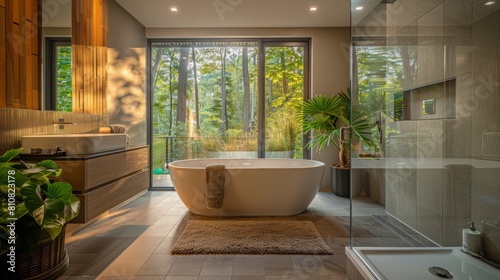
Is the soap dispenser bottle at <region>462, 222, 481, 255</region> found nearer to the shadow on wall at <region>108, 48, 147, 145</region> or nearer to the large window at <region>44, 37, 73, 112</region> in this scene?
the large window at <region>44, 37, 73, 112</region>

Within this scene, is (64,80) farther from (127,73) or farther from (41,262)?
(41,262)

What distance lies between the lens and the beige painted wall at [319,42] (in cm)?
438

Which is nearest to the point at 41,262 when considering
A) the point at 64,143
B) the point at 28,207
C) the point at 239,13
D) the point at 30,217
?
the point at 30,217

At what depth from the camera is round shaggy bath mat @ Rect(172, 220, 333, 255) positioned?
2.31 meters

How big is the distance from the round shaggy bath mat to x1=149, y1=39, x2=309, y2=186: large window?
5.70 ft

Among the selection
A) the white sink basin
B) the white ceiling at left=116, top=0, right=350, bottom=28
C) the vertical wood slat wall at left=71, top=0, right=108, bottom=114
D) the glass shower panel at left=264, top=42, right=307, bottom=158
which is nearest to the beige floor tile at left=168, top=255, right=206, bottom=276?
the white sink basin

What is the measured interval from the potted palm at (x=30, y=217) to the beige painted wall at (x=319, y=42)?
3199mm

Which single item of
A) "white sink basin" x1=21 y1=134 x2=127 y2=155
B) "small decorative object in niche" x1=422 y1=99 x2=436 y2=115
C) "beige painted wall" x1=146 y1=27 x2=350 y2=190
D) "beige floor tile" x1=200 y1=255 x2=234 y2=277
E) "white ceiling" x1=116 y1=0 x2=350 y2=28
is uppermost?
"white ceiling" x1=116 y1=0 x2=350 y2=28

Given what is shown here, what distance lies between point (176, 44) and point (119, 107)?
149 centimetres

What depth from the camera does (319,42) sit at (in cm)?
440

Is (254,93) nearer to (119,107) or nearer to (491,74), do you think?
(119,107)

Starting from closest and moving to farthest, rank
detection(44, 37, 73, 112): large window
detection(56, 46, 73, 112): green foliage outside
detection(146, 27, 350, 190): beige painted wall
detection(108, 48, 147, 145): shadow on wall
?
detection(44, 37, 73, 112): large window
detection(56, 46, 73, 112): green foliage outside
detection(108, 48, 147, 145): shadow on wall
detection(146, 27, 350, 190): beige painted wall

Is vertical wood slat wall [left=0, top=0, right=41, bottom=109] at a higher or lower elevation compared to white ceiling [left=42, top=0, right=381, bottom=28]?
lower

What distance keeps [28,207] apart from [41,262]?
475mm
